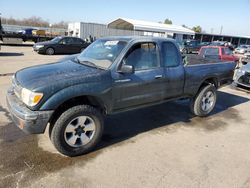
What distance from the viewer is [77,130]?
3.61 meters

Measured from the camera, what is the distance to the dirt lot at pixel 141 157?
3.13 m

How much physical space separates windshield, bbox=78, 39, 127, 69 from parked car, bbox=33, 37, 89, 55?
13.5 metres

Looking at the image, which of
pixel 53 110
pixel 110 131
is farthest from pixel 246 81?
pixel 53 110

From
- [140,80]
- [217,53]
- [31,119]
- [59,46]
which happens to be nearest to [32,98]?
[31,119]

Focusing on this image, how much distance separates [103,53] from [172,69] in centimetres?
141

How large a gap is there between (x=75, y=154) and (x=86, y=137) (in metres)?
0.31

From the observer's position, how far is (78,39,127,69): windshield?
3.95 meters

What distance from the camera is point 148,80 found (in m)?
4.20

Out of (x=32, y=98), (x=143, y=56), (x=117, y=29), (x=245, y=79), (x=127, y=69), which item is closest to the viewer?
(x=32, y=98)

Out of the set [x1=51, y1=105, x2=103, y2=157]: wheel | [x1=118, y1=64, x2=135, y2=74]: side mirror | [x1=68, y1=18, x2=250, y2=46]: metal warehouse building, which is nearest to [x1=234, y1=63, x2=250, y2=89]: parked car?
[x1=118, y1=64, x2=135, y2=74]: side mirror

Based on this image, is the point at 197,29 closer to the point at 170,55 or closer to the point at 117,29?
the point at 117,29

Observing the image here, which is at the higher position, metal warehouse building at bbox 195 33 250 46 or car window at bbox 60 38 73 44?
metal warehouse building at bbox 195 33 250 46

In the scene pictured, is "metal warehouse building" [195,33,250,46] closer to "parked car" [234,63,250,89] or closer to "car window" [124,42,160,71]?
"parked car" [234,63,250,89]

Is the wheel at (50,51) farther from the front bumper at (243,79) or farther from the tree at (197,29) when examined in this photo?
the tree at (197,29)
